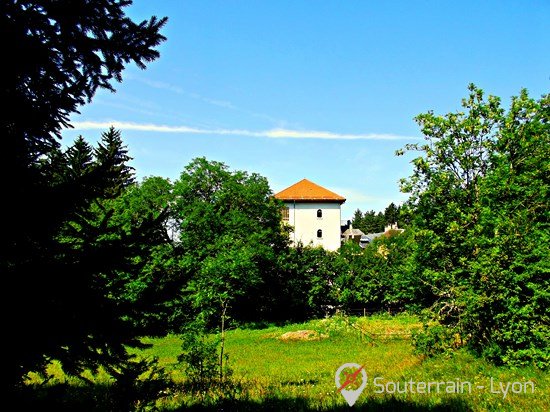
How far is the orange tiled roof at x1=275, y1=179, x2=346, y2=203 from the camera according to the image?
55062 millimetres

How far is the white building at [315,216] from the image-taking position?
5481cm

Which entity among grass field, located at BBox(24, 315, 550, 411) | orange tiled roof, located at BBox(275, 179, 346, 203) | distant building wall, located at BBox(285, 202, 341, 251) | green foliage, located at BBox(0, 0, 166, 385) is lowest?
grass field, located at BBox(24, 315, 550, 411)

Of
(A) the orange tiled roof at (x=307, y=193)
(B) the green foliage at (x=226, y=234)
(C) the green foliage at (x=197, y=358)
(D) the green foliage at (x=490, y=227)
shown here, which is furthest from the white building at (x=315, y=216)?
(C) the green foliage at (x=197, y=358)

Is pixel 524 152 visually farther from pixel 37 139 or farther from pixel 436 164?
pixel 37 139

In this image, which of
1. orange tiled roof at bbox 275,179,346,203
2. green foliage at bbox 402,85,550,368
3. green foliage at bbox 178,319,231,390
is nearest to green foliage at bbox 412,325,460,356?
green foliage at bbox 402,85,550,368

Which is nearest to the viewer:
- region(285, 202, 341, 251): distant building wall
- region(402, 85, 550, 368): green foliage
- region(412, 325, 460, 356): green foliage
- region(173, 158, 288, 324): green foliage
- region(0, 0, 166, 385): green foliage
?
region(0, 0, 166, 385): green foliage

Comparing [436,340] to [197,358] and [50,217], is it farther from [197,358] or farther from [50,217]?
[50,217]

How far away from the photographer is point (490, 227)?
13070mm

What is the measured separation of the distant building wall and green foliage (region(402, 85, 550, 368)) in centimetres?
3851

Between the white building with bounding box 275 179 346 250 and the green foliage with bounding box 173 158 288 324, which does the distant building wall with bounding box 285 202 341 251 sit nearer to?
the white building with bounding box 275 179 346 250

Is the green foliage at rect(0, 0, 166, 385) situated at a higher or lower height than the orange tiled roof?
lower

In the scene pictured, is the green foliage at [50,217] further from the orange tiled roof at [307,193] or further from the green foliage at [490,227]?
the orange tiled roof at [307,193]

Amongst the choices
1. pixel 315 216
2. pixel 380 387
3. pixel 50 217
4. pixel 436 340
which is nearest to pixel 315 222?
pixel 315 216

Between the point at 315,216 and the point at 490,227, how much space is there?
42.1 metres
